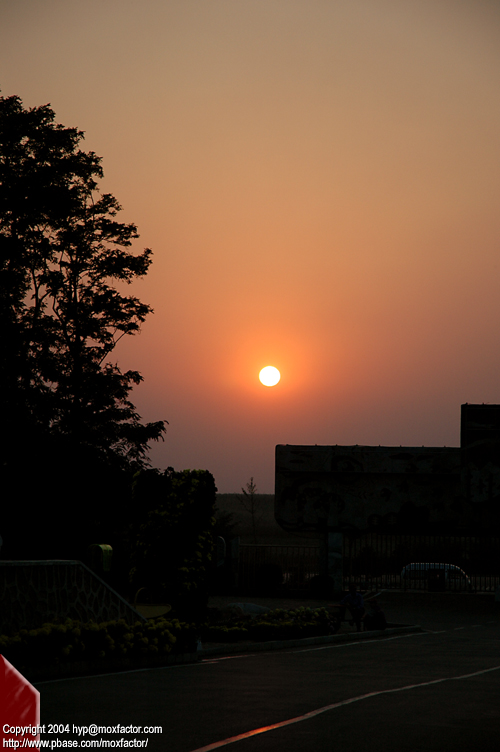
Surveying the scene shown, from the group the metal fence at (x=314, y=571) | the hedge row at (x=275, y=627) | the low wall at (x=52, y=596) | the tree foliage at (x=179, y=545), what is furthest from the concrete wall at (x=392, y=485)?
the low wall at (x=52, y=596)

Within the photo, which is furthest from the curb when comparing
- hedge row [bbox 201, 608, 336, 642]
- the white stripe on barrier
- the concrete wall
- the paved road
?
the concrete wall

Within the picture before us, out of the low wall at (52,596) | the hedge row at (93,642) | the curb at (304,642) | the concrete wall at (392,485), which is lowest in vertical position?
the curb at (304,642)

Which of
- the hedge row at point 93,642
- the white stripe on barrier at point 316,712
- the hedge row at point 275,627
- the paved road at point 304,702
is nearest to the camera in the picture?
the white stripe on barrier at point 316,712

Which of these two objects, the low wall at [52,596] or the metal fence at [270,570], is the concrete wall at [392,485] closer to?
the metal fence at [270,570]

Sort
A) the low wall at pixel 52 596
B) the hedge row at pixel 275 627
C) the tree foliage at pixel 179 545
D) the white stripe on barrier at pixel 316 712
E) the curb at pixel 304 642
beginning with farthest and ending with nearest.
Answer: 1. the hedge row at pixel 275 627
2. the curb at pixel 304 642
3. the tree foliage at pixel 179 545
4. the low wall at pixel 52 596
5. the white stripe on barrier at pixel 316 712

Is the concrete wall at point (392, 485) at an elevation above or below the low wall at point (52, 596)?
above

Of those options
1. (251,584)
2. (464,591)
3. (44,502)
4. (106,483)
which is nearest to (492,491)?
(464,591)

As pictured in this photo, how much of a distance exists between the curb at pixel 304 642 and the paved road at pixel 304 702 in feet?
5.73

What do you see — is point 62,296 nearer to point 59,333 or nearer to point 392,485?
point 59,333

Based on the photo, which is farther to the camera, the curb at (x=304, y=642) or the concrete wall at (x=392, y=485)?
the concrete wall at (x=392, y=485)

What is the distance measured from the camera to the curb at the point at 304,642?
797 inches

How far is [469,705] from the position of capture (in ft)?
37.5

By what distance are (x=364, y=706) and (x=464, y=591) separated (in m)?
33.2

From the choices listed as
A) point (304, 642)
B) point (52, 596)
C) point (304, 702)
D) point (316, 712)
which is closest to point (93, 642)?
point (52, 596)
